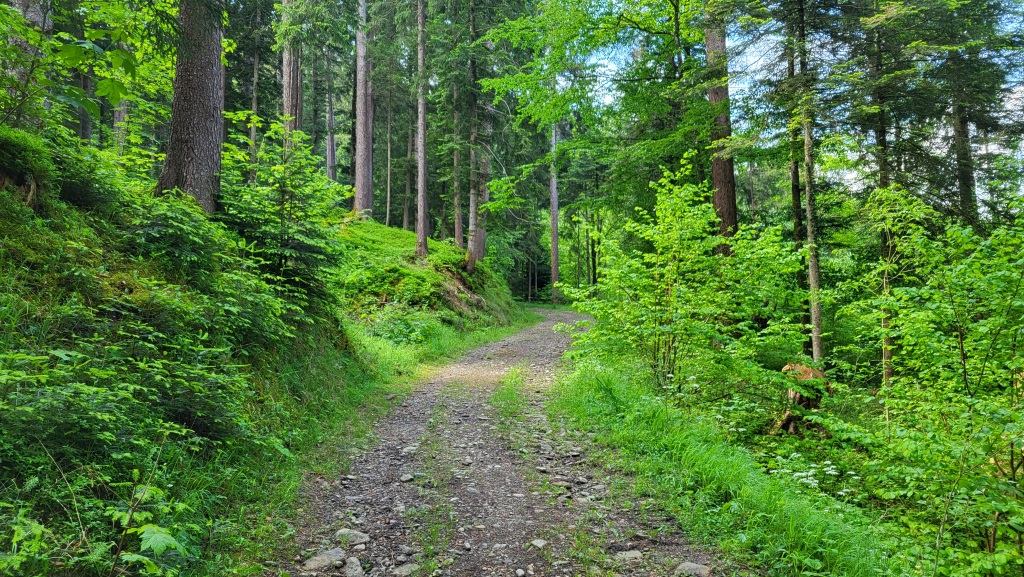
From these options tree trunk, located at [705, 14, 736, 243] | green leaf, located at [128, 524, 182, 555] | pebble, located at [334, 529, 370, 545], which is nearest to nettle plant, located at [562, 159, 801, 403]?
tree trunk, located at [705, 14, 736, 243]

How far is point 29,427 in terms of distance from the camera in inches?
98.3

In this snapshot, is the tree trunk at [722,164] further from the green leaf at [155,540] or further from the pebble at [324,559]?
the green leaf at [155,540]

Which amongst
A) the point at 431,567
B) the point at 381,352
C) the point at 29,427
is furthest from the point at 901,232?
the point at 29,427

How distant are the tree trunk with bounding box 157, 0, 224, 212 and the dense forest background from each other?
0.04m

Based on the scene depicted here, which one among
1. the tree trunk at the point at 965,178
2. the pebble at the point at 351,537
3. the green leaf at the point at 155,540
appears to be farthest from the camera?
the tree trunk at the point at 965,178

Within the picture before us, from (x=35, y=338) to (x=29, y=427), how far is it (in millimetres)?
1144

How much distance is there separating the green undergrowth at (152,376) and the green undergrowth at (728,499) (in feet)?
10.3

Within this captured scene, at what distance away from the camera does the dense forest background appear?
3041mm

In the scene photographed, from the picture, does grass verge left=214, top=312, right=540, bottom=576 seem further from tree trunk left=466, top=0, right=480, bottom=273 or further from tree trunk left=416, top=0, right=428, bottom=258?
tree trunk left=466, top=0, right=480, bottom=273

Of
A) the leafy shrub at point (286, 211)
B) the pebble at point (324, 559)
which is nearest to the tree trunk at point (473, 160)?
the leafy shrub at point (286, 211)

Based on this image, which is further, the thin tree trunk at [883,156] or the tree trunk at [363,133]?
the tree trunk at [363,133]

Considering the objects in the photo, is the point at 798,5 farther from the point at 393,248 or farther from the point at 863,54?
the point at 393,248

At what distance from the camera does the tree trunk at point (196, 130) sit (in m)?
6.39

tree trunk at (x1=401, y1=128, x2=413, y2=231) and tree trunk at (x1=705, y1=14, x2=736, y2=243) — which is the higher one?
tree trunk at (x1=401, y1=128, x2=413, y2=231)
